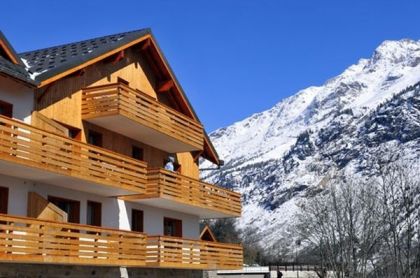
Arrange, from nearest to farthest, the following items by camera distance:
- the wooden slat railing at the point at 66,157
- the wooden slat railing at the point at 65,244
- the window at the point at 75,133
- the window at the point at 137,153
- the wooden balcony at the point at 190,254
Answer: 1. the wooden slat railing at the point at 65,244
2. the wooden slat railing at the point at 66,157
3. the window at the point at 75,133
4. the wooden balcony at the point at 190,254
5. the window at the point at 137,153

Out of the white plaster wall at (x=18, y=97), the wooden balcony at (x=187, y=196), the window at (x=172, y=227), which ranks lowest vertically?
the window at (x=172, y=227)

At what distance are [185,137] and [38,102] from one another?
850cm

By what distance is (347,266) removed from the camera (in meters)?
55.5

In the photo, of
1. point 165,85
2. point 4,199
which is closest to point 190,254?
point 165,85

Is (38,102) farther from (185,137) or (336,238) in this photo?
(336,238)

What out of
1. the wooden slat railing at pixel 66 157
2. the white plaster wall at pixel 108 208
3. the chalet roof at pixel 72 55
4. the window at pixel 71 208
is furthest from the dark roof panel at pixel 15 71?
the window at pixel 71 208

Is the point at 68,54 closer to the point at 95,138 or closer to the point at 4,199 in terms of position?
the point at 95,138

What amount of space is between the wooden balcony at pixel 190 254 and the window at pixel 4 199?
21.0 ft

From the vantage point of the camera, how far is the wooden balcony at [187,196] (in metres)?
27.0

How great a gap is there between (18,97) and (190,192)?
990 cm

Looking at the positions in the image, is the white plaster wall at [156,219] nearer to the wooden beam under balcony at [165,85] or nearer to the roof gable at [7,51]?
the wooden beam under balcony at [165,85]

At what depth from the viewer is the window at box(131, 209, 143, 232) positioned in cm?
2817

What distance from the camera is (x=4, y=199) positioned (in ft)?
68.5

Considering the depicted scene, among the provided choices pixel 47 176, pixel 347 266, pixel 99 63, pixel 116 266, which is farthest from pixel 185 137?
pixel 347 266
